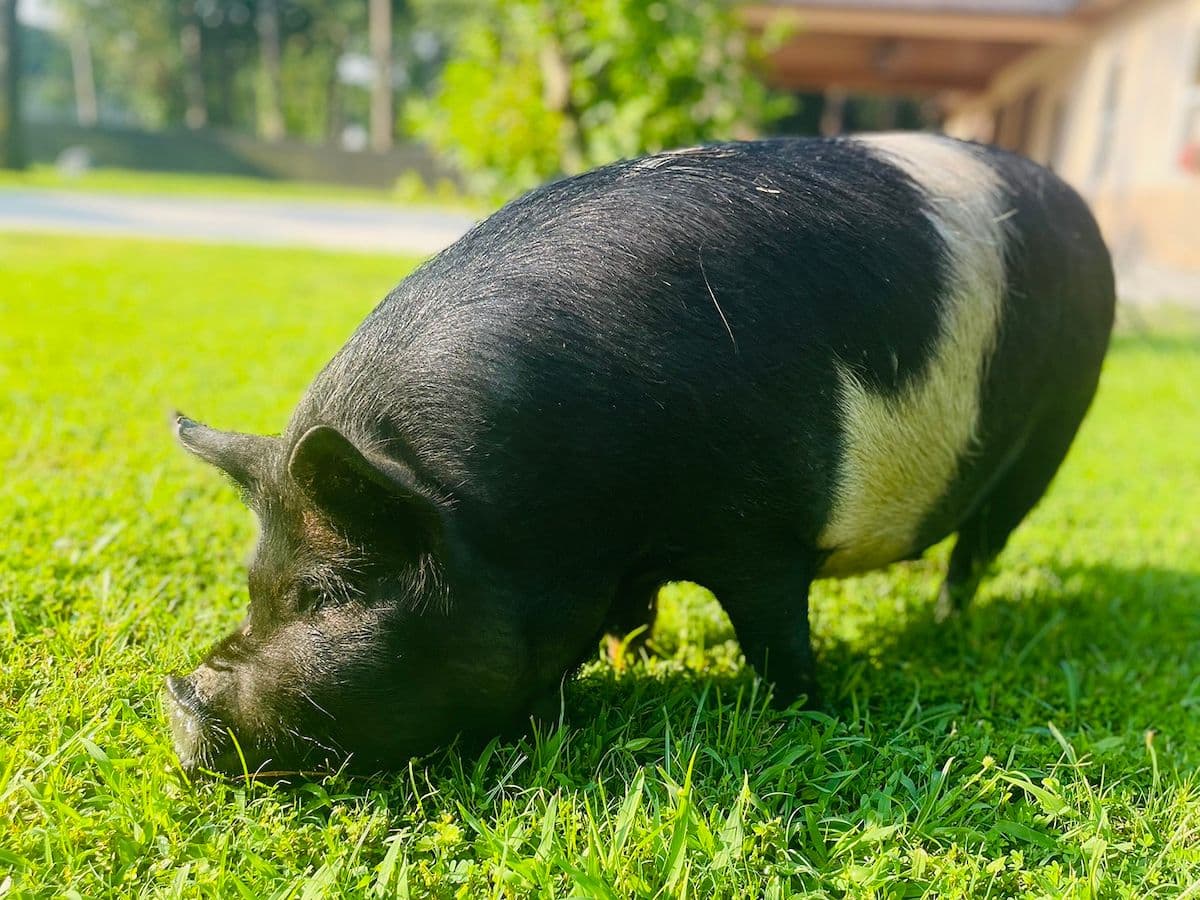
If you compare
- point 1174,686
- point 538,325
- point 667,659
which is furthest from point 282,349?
point 1174,686

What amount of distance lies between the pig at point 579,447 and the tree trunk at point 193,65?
51.1 meters

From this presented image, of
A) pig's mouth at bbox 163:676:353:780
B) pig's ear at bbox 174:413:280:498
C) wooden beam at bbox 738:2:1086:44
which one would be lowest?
pig's mouth at bbox 163:676:353:780

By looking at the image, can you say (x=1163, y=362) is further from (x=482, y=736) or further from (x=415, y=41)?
(x=415, y=41)

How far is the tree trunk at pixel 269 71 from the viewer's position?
45.0 meters

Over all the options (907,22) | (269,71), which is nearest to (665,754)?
(907,22)

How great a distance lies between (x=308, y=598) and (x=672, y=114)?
18.8 feet

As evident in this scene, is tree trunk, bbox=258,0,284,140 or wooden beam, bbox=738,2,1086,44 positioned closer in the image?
wooden beam, bbox=738,2,1086,44

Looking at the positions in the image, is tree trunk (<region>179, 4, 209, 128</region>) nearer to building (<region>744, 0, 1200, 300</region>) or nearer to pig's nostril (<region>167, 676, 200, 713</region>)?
building (<region>744, 0, 1200, 300</region>)

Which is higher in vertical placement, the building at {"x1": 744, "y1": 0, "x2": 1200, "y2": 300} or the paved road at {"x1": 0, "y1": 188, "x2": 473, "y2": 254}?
the building at {"x1": 744, "y1": 0, "x2": 1200, "y2": 300}

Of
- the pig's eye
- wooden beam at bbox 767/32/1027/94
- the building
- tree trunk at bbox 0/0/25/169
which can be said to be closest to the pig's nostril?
the pig's eye

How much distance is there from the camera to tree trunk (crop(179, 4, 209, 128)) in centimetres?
4738

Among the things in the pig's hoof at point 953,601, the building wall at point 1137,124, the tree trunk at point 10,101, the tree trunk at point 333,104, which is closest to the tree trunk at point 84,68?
the tree trunk at point 333,104

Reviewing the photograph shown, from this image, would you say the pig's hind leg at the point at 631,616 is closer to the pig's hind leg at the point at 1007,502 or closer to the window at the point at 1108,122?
the pig's hind leg at the point at 1007,502

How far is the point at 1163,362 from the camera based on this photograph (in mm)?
8359
